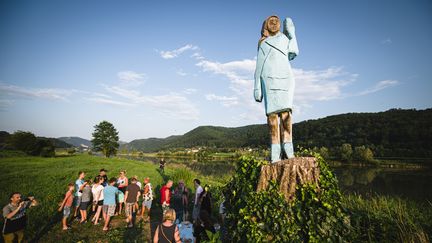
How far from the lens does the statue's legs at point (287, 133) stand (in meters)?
5.42

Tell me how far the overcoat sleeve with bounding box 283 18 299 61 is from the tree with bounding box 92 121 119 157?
206 ft

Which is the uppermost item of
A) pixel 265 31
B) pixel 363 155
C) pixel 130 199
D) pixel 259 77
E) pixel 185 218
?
pixel 265 31

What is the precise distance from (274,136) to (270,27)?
288 cm

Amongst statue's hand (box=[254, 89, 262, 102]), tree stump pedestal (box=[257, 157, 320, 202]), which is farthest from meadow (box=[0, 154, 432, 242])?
statue's hand (box=[254, 89, 262, 102])

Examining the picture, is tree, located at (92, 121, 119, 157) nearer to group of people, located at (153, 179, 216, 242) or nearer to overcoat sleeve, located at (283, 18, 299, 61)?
group of people, located at (153, 179, 216, 242)

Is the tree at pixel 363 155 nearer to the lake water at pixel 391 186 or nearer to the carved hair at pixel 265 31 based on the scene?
the lake water at pixel 391 186

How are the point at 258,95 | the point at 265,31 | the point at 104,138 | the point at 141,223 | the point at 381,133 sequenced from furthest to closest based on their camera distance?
the point at 381,133 < the point at 104,138 < the point at 141,223 < the point at 265,31 < the point at 258,95

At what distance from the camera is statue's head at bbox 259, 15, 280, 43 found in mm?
5799

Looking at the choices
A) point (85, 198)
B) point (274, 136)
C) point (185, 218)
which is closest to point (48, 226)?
point (85, 198)

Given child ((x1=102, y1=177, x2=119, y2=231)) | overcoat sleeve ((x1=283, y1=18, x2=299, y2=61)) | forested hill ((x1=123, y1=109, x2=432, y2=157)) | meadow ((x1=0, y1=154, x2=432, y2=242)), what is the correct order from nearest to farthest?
meadow ((x1=0, y1=154, x2=432, y2=242))
overcoat sleeve ((x1=283, y1=18, x2=299, y2=61))
child ((x1=102, y1=177, x2=119, y2=231))
forested hill ((x1=123, y1=109, x2=432, y2=157))

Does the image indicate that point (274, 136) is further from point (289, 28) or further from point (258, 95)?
point (289, 28)

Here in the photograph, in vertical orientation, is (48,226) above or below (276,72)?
below

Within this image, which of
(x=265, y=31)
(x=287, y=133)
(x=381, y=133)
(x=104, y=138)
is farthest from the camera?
(x=381, y=133)

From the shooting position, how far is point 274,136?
17.9 feet
